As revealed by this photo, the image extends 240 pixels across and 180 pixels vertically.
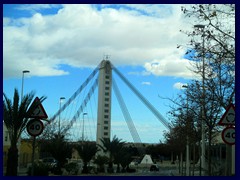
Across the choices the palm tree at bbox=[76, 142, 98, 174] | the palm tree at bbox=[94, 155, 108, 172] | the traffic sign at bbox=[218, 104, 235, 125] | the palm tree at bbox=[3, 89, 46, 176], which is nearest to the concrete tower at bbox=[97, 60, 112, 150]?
the palm tree at bbox=[94, 155, 108, 172]

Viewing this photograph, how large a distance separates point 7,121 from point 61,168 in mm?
14593

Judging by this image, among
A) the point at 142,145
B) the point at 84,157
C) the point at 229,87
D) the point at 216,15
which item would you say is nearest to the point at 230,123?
the point at 216,15

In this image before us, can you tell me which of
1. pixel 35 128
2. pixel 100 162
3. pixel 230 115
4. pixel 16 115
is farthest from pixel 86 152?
pixel 230 115

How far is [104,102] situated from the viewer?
69125 mm

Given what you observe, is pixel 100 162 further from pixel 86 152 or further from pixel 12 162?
pixel 12 162

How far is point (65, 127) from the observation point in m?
55.3

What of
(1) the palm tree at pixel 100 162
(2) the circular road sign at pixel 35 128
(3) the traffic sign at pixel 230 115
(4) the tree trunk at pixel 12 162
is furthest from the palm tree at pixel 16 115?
(1) the palm tree at pixel 100 162

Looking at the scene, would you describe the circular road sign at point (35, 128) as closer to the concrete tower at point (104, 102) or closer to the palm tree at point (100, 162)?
the palm tree at point (100, 162)

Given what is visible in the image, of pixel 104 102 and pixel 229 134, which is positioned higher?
pixel 104 102

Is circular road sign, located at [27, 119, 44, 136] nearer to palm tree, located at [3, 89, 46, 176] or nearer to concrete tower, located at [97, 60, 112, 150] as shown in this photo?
palm tree, located at [3, 89, 46, 176]

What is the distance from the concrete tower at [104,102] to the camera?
6888 centimetres

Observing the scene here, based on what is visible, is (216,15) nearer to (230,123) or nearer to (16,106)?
(230,123)

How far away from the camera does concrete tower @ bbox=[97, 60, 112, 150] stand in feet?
226
